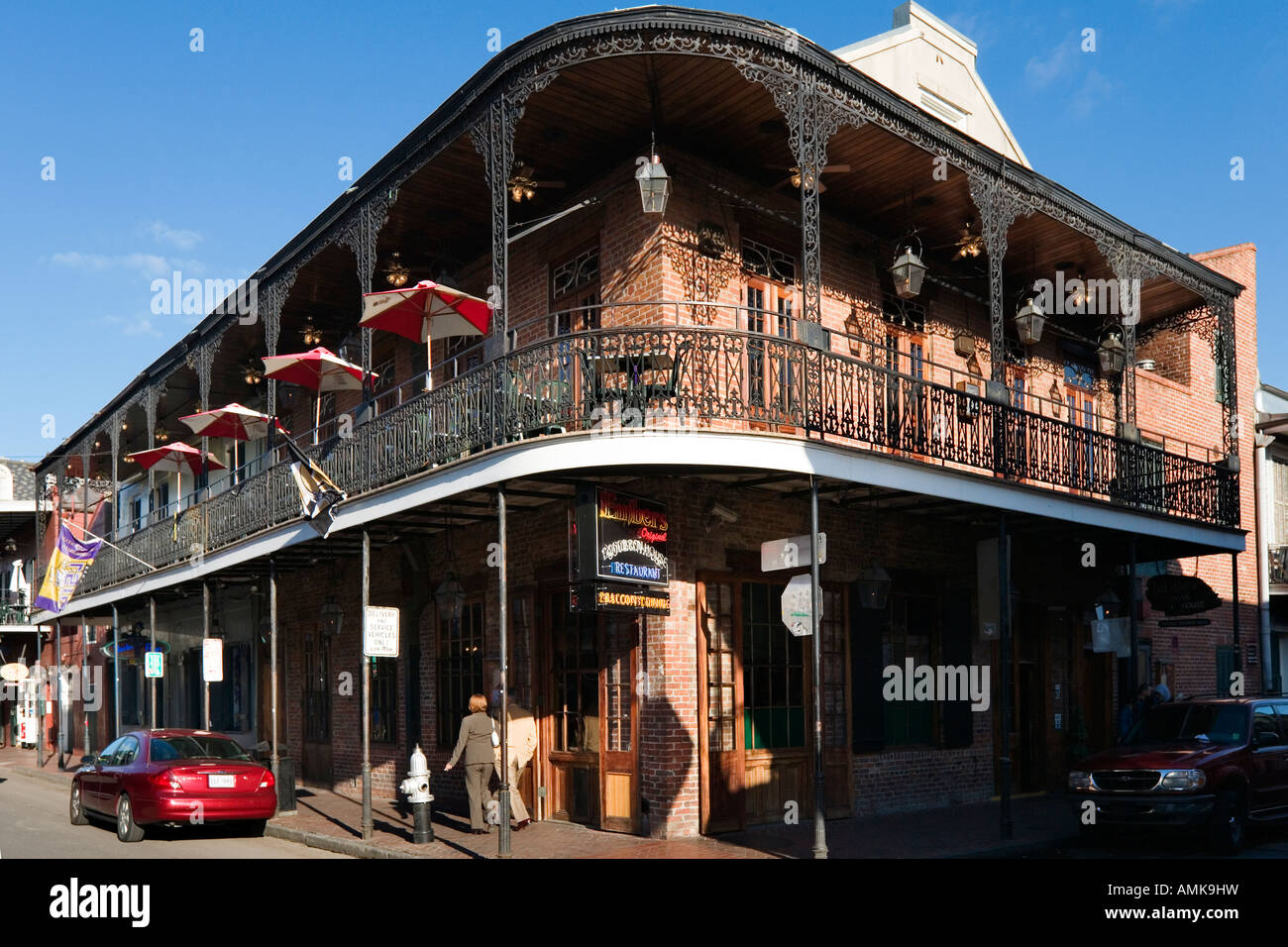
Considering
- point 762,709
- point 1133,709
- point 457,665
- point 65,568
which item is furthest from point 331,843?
point 65,568

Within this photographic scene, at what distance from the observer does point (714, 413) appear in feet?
38.7

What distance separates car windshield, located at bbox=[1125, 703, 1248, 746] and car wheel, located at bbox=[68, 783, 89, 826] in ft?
43.9

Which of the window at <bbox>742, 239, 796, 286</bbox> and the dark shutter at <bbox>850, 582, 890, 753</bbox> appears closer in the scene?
the window at <bbox>742, 239, 796, 286</bbox>

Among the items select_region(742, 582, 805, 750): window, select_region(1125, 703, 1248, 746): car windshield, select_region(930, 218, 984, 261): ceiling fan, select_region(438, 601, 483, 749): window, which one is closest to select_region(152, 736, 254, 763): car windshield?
select_region(438, 601, 483, 749): window

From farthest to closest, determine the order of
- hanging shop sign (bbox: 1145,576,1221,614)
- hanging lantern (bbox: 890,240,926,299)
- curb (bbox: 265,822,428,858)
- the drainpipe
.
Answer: the drainpipe < hanging shop sign (bbox: 1145,576,1221,614) < hanging lantern (bbox: 890,240,926,299) < curb (bbox: 265,822,428,858)

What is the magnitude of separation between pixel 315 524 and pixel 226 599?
11267 mm

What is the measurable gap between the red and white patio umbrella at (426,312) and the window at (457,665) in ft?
12.7

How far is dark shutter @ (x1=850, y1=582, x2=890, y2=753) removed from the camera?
15.3m

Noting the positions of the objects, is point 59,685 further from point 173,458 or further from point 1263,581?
point 1263,581

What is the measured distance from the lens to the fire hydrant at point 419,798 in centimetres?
1290

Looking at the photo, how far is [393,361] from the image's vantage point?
19.9 metres

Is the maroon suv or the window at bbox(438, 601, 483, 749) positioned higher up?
the window at bbox(438, 601, 483, 749)

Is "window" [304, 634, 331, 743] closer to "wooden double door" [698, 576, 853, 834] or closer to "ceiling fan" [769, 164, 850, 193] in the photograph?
"wooden double door" [698, 576, 853, 834]
